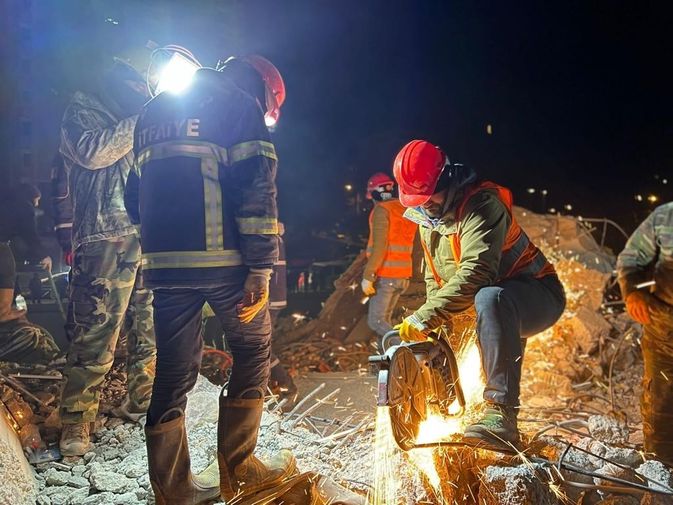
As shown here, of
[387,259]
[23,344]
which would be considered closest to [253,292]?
[23,344]

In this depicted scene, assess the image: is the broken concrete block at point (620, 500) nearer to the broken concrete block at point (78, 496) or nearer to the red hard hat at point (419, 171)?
the red hard hat at point (419, 171)

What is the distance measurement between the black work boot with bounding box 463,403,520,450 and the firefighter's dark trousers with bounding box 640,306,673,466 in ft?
3.82

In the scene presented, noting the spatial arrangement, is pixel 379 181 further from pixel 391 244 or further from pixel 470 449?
pixel 470 449

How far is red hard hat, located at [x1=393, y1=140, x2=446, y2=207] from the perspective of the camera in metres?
3.18

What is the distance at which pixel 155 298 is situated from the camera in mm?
2619

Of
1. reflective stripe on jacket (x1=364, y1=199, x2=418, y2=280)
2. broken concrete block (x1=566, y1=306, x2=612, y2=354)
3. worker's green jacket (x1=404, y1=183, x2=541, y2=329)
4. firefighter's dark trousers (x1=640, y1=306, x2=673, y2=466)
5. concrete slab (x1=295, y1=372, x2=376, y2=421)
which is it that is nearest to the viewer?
worker's green jacket (x1=404, y1=183, x2=541, y2=329)

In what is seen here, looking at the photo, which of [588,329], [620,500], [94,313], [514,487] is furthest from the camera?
[588,329]

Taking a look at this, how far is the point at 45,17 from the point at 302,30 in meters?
6.53

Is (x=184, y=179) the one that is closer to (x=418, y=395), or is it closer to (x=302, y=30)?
(x=418, y=395)

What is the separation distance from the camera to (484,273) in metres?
3.05

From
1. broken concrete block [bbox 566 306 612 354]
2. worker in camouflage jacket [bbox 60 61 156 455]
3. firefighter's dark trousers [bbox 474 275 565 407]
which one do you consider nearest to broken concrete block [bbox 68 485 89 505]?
worker in camouflage jacket [bbox 60 61 156 455]

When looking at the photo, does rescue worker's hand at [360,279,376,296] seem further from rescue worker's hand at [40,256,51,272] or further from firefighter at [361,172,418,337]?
rescue worker's hand at [40,256,51,272]

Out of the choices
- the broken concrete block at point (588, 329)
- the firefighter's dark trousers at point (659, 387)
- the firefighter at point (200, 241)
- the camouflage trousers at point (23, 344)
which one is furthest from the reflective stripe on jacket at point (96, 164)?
the broken concrete block at point (588, 329)

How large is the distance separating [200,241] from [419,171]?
1409 millimetres
